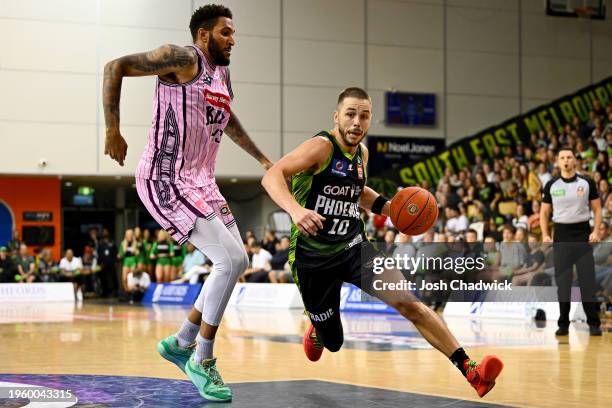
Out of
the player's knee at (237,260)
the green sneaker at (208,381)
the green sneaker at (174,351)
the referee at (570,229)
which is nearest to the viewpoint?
the green sneaker at (208,381)

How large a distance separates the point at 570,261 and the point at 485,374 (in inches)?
253

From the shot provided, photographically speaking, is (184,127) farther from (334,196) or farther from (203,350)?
(203,350)

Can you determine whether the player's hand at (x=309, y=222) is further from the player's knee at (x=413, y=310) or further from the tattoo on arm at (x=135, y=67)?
the tattoo on arm at (x=135, y=67)

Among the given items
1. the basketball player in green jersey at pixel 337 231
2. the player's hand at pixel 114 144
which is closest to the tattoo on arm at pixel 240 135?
the basketball player in green jersey at pixel 337 231

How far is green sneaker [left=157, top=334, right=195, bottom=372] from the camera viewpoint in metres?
6.20

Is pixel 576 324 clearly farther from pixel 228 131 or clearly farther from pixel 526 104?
pixel 526 104

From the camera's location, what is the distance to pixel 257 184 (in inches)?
1155

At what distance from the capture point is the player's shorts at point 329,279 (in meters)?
6.27

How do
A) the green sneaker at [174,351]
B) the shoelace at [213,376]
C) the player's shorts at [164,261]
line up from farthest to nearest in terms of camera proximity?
1. the player's shorts at [164,261]
2. the green sneaker at [174,351]
3. the shoelace at [213,376]

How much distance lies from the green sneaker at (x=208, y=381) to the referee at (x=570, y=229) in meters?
6.62

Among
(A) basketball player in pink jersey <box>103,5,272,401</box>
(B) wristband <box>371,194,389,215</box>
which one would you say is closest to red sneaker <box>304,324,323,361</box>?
(B) wristband <box>371,194,389,215</box>

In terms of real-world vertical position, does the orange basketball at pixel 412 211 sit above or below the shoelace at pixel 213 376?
above

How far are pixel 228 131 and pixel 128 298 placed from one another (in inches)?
735

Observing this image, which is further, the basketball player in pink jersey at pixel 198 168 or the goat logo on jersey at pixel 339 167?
the goat logo on jersey at pixel 339 167
